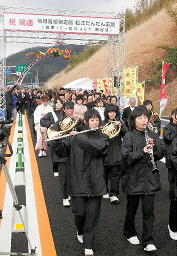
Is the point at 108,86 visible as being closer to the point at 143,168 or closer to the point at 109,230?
the point at 109,230

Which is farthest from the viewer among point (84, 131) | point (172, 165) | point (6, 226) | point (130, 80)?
point (130, 80)

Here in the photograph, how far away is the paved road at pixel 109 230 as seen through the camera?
14.2ft

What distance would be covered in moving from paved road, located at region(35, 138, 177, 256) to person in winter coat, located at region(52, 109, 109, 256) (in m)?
0.29

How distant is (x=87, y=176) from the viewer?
13.8 feet

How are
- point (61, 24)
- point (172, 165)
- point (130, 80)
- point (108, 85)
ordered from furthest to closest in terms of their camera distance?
point (108, 85)
point (61, 24)
point (130, 80)
point (172, 165)

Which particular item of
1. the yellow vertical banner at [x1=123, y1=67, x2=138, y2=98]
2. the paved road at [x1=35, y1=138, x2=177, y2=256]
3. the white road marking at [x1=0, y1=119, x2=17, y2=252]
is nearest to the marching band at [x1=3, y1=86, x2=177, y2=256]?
the paved road at [x1=35, y1=138, x2=177, y2=256]

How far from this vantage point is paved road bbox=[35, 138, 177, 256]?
434cm

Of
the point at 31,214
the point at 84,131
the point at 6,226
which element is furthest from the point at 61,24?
the point at 84,131

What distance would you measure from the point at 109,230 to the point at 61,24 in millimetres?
17133

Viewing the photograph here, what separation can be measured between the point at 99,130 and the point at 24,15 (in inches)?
680

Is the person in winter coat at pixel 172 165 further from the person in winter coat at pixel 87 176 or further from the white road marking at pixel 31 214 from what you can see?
the white road marking at pixel 31 214

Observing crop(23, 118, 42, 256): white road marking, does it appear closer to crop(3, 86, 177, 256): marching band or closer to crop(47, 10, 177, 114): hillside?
crop(3, 86, 177, 256): marching band

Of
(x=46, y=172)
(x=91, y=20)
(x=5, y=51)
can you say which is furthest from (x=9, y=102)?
(x=46, y=172)

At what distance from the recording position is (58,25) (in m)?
20.6
